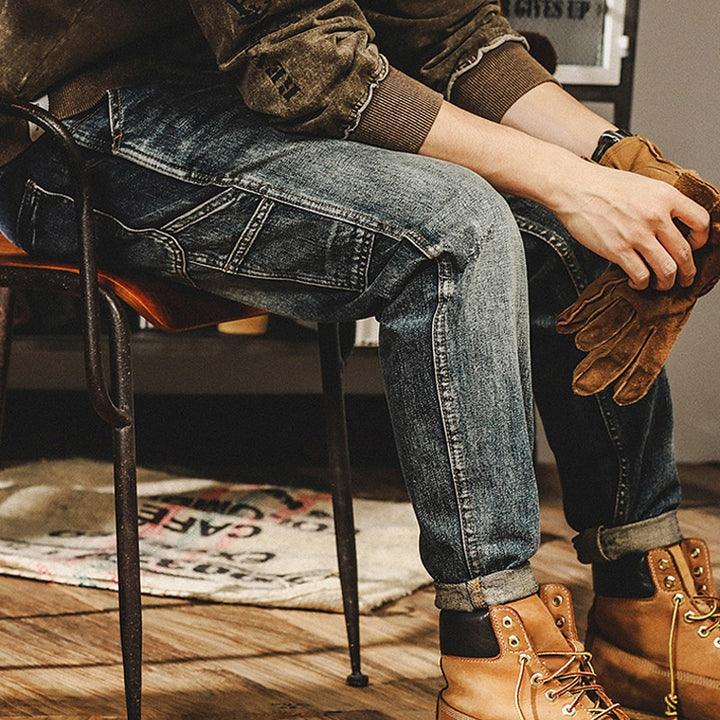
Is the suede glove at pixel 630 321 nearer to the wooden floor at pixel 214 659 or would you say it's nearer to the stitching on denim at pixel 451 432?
the stitching on denim at pixel 451 432

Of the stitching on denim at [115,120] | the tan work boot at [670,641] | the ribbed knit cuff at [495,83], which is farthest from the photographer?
the ribbed knit cuff at [495,83]

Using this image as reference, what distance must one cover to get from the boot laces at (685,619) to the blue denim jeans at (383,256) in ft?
0.82

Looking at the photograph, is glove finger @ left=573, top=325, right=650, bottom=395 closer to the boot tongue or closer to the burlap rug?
the boot tongue

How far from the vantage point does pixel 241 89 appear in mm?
873

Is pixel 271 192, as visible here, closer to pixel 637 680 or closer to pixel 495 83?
pixel 495 83

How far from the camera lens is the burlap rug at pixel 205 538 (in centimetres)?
146

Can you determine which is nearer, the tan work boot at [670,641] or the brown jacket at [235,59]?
the brown jacket at [235,59]

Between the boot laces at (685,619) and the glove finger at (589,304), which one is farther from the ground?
the glove finger at (589,304)

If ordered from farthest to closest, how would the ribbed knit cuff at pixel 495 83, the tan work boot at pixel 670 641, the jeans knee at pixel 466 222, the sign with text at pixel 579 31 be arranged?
the sign with text at pixel 579 31
the ribbed knit cuff at pixel 495 83
the tan work boot at pixel 670 641
the jeans knee at pixel 466 222

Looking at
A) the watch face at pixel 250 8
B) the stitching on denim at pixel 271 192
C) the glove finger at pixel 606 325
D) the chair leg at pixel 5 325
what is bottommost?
the chair leg at pixel 5 325

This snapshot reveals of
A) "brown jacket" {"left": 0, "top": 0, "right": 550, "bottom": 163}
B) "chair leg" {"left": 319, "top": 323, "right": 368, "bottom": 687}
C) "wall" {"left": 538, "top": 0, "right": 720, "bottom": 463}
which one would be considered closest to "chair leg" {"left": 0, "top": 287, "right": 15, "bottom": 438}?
"brown jacket" {"left": 0, "top": 0, "right": 550, "bottom": 163}

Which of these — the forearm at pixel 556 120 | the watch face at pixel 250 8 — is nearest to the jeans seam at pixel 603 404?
the forearm at pixel 556 120

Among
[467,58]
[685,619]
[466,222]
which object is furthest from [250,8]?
[685,619]

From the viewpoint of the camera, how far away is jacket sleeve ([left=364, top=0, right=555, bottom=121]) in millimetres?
1113
